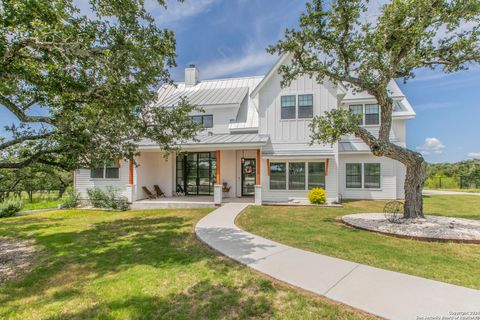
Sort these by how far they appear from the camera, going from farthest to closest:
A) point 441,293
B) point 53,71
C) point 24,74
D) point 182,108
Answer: point 182,108, point 53,71, point 24,74, point 441,293

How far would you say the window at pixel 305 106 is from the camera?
14047 millimetres

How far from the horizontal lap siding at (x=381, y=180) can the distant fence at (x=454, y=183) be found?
55.0 feet

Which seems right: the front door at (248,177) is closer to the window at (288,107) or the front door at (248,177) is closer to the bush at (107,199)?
the window at (288,107)

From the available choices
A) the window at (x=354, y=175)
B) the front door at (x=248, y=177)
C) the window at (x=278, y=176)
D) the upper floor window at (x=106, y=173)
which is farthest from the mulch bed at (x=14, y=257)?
the window at (x=354, y=175)

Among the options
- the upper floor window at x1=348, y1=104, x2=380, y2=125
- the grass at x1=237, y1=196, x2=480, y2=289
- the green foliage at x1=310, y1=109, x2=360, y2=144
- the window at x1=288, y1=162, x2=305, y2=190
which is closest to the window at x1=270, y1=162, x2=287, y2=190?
the window at x1=288, y1=162, x2=305, y2=190

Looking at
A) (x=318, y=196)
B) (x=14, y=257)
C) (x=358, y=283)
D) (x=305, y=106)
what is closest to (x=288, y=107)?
(x=305, y=106)

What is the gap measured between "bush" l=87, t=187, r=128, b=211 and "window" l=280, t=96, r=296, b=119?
34.5 ft

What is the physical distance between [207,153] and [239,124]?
292 centimetres

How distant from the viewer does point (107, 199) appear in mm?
14055

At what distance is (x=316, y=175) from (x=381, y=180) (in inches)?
198

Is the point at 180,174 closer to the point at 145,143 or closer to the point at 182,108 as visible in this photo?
the point at 145,143

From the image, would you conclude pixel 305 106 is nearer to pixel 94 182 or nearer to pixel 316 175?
pixel 316 175

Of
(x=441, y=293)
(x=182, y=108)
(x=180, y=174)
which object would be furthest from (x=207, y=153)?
(x=441, y=293)

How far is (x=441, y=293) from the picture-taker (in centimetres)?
371
